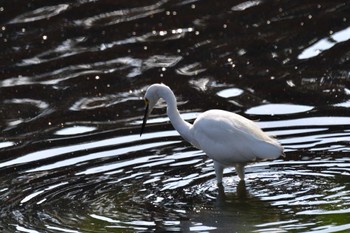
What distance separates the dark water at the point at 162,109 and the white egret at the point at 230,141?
277mm

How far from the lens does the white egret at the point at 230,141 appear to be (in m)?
10.4

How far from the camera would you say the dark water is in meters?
9.88

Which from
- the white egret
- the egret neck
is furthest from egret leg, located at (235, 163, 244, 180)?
the egret neck

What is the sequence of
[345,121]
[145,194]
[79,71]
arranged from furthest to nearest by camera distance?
1. [79,71]
2. [345,121]
3. [145,194]

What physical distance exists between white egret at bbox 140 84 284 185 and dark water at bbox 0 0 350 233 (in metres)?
0.28

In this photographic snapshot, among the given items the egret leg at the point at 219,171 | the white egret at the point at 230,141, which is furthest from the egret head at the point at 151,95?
the egret leg at the point at 219,171

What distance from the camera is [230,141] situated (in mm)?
10562

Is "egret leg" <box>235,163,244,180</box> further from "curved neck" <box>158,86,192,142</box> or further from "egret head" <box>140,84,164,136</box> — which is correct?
"egret head" <box>140,84,164,136</box>

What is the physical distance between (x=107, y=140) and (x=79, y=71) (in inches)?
110

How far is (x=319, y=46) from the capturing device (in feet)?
49.2

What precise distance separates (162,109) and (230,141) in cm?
273

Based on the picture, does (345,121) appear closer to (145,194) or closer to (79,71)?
(145,194)

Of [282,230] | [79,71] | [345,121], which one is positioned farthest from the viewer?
[79,71]

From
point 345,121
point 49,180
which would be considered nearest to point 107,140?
point 49,180
